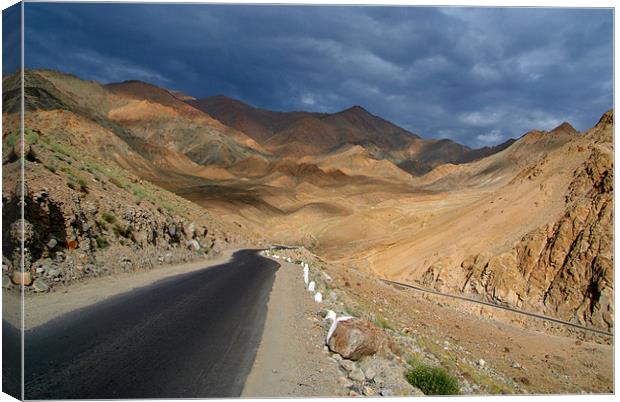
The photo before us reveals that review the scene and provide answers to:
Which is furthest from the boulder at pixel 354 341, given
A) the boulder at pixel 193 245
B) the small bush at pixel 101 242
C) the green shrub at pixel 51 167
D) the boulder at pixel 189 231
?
the boulder at pixel 189 231

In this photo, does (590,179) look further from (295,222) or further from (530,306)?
(295,222)

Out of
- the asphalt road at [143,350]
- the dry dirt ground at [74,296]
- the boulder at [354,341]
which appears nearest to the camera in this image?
the asphalt road at [143,350]

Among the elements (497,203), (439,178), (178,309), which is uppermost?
(439,178)

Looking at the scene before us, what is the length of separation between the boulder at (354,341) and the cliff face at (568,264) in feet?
53.4

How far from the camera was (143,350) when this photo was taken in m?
7.02

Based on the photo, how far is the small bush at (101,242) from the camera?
16094mm

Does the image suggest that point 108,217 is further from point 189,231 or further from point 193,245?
point 189,231

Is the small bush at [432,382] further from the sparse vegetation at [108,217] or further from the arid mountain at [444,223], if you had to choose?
the sparse vegetation at [108,217]

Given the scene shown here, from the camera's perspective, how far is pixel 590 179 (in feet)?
95.8

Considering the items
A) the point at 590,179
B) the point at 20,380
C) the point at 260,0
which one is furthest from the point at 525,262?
the point at 20,380

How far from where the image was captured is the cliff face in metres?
20.8

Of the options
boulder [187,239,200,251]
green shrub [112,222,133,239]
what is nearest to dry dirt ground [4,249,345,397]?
green shrub [112,222,133,239]

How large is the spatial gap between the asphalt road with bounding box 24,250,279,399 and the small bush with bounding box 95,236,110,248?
17.3ft

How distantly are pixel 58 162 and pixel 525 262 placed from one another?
2622 centimetres
